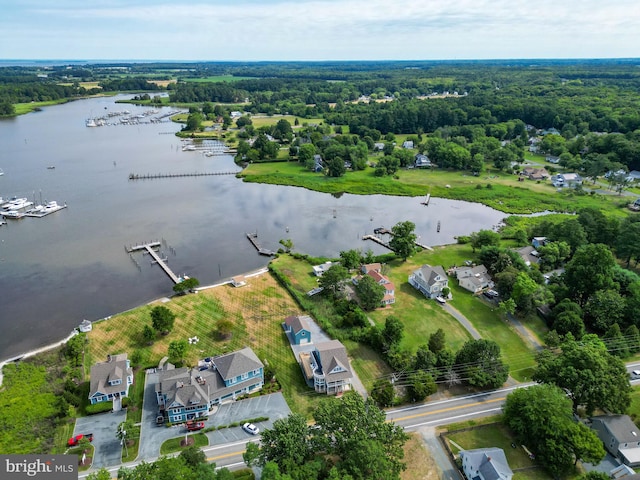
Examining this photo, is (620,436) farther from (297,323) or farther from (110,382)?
(110,382)

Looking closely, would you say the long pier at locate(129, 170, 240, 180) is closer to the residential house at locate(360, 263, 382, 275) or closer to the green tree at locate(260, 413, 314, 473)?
the residential house at locate(360, 263, 382, 275)

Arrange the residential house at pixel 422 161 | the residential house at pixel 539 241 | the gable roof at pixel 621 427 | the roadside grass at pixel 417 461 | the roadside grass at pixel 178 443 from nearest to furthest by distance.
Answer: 1. the roadside grass at pixel 417 461
2. the roadside grass at pixel 178 443
3. the gable roof at pixel 621 427
4. the residential house at pixel 539 241
5. the residential house at pixel 422 161

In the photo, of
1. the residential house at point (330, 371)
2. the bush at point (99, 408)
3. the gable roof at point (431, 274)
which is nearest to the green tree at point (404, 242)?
the gable roof at point (431, 274)

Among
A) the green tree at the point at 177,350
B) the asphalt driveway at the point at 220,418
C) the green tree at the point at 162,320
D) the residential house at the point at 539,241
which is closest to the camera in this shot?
the asphalt driveway at the point at 220,418

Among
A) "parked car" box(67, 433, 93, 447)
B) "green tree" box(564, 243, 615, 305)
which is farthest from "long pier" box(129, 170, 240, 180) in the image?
"green tree" box(564, 243, 615, 305)

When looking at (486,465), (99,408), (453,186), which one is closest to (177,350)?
(99,408)

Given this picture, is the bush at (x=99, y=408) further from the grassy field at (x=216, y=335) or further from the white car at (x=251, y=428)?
the white car at (x=251, y=428)

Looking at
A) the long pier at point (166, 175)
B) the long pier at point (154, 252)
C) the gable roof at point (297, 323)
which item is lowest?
the long pier at point (166, 175)
